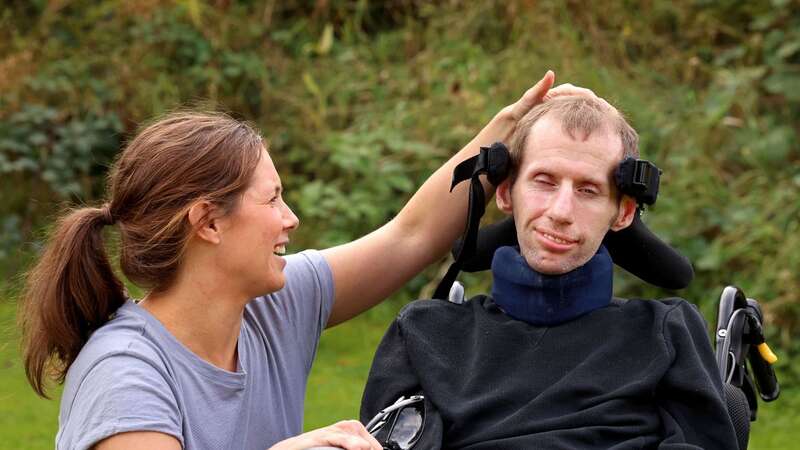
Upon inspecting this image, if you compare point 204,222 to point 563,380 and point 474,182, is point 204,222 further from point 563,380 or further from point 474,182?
point 563,380

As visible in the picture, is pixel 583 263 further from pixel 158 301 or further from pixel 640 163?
pixel 158 301

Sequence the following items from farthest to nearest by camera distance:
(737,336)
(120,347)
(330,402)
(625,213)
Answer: (330,402) → (737,336) → (625,213) → (120,347)

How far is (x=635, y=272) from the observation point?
11.1ft

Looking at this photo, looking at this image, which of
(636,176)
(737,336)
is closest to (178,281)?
(636,176)

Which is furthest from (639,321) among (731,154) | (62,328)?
(731,154)

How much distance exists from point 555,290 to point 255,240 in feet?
2.31

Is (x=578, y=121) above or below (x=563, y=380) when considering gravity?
above

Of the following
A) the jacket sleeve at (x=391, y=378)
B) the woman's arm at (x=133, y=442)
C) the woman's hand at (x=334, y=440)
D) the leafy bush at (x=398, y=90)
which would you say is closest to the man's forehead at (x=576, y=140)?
the jacket sleeve at (x=391, y=378)

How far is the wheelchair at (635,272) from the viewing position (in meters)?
3.04

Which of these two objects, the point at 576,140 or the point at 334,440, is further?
the point at 576,140

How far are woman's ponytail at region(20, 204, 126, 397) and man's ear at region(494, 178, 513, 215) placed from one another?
94 cm

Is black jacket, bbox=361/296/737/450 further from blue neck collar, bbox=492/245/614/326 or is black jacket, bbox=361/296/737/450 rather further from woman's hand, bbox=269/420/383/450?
woman's hand, bbox=269/420/383/450

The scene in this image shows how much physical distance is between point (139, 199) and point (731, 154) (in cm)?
463

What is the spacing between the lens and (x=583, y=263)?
3.12 m
